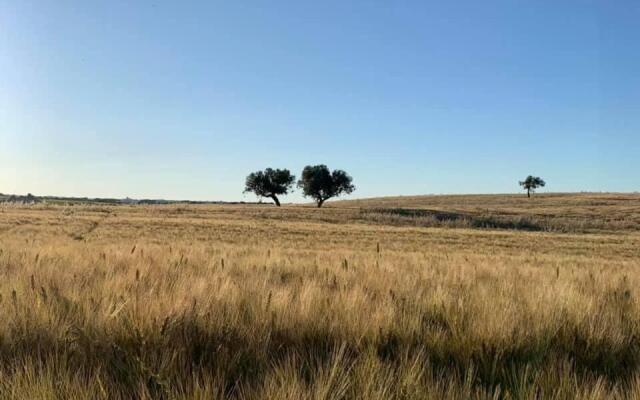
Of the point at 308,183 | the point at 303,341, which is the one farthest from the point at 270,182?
the point at 303,341

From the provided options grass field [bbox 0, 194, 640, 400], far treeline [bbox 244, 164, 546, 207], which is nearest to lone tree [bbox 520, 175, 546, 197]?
far treeline [bbox 244, 164, 546, 207]

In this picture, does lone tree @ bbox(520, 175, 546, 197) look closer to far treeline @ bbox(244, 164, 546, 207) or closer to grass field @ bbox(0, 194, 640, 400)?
far treeline @ bbox(244, 164, 546, 207)

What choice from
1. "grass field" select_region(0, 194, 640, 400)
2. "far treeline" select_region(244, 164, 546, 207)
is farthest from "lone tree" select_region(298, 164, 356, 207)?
"grass field" select_region(0, 194, 640, 400)

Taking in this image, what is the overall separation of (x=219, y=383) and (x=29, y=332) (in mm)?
1545

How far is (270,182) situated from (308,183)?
31.4ft

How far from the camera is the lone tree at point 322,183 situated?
85.0 metres

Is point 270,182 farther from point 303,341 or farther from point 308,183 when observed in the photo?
point 303,341

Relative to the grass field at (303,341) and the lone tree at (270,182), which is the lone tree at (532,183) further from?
the grass field at (303,341)

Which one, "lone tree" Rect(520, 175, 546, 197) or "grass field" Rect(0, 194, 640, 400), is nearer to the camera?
"grass field" Rect(0, 194, 640, 400)

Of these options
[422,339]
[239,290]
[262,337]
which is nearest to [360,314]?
[422,339]

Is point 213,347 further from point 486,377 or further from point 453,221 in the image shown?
point 453,221

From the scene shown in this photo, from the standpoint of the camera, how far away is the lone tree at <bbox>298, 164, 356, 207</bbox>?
279 ft

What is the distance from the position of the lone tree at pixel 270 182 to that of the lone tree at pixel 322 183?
5744 mm

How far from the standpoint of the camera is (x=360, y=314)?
3643 mm
